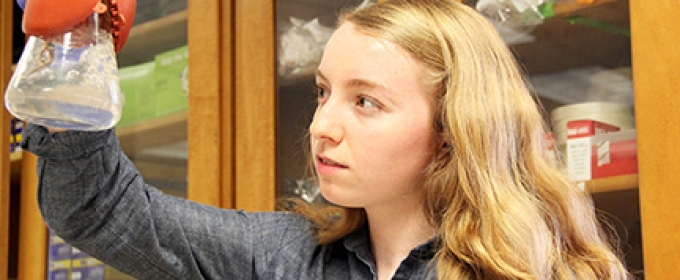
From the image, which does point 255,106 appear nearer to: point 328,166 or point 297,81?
point 297,81

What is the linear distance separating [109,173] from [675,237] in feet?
2.05

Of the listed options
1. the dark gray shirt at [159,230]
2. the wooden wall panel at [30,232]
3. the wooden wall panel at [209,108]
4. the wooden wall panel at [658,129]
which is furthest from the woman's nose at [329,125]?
the wooden wall panel at [30,232]

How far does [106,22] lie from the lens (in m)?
0.92

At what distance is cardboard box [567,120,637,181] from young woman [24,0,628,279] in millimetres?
123

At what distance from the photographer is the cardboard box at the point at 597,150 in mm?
1221

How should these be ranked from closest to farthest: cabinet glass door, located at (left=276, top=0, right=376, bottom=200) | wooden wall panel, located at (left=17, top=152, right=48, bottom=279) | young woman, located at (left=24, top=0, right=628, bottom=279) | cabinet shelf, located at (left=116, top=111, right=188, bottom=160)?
young woman, located at (left=24, top=0, right=628, bottom=279) < cabinet glass door, located at (left=276, top=0, right=376, bottom=200) < cabinet shelf, located at (left=116, top=111, right=188, bottom=160) < wooden wall panel, located at (left=17, top=152, right=48, bottom=279)

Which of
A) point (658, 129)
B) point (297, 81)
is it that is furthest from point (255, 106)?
point (658, 129)

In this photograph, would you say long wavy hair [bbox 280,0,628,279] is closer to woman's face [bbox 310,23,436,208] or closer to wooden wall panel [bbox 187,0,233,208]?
woman's face [bbox 310,23,436,208]

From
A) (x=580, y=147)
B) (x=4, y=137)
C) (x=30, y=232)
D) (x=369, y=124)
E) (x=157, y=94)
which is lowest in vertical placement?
(x=30, y=232)

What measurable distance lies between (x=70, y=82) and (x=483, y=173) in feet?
1.38

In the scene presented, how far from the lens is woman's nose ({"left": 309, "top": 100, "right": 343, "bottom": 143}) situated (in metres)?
1.01

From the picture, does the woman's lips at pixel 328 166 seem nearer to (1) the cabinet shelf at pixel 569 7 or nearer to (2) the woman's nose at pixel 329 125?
(2) the woman's nose at pixel 329 125

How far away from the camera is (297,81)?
1.56 m

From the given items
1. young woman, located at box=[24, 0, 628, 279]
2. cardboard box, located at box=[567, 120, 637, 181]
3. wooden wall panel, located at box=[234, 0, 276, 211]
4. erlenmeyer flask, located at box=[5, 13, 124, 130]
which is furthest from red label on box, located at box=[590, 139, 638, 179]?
erlenmeyer flask, located at box=[5, 13, 124, 130]
